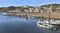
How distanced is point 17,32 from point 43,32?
7.76 ft

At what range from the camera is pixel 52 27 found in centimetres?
1883

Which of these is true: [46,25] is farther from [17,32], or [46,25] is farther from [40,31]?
[17,32]

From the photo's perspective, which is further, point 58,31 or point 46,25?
point 46,25

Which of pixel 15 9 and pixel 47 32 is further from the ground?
pixel 47 32

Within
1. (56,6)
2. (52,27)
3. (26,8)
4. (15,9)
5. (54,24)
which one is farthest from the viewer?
(15,9)

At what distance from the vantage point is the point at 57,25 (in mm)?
19906

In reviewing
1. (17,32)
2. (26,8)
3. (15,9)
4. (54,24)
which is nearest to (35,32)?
(17,32)

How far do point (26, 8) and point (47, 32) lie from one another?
1269 inches

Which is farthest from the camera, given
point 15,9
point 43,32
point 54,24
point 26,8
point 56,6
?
point 15,9

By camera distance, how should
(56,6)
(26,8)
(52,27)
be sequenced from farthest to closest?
(26,8) → (56,6) → (52,27)

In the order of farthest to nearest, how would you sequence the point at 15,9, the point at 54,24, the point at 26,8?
the point at 15,9, the point at 26,8, the point at 54,24

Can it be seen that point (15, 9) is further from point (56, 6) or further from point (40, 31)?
point (40, 31)

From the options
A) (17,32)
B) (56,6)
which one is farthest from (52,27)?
(56,6)

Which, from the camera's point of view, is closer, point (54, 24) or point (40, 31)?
point (40, 31)
